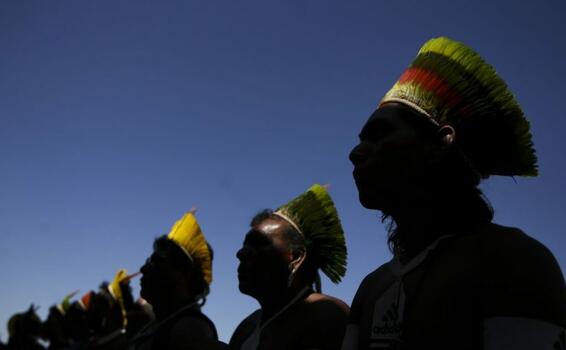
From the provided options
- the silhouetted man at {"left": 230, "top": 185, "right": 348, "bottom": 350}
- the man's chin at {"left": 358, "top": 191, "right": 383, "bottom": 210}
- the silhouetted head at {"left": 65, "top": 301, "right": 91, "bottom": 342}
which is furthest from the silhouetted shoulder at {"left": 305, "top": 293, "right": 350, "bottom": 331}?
the silhouetted head at {"left": 65, "top": 301, "right": 91, "bottom": 342}

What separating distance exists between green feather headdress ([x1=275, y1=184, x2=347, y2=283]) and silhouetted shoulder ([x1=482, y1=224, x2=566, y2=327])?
124 inches

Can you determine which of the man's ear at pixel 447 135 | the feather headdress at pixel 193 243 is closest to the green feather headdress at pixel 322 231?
the feather headdress at pixel 193 243

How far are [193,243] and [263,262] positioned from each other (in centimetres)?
200

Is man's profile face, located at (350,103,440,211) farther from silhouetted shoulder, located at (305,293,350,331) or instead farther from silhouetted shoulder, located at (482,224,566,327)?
silhouetted shoulder, located at (305,293,350,331)

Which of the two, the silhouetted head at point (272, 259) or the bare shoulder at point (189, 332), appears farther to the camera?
the bare shoulder at point (189, 332)

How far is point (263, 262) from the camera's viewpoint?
4.34 meters

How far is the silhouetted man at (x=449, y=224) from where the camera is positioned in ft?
5.00

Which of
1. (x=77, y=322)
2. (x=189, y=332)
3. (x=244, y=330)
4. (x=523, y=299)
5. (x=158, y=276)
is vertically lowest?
(x=244, y=330)

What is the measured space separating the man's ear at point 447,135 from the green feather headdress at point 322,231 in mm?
2727

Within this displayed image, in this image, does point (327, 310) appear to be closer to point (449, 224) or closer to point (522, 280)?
point (449, 224)

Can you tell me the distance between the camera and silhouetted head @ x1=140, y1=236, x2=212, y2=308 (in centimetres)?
536

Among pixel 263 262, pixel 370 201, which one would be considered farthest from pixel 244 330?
pixel 370 201

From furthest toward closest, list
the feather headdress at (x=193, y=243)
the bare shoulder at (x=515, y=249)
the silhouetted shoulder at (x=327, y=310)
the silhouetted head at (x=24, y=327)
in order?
the silhouetted head at (x=24, y=327), the feather headdress at (x=193, y=243), the silhouetted shoulder at (x=327, y=310), the bare shoulder at (x=515, y=249)

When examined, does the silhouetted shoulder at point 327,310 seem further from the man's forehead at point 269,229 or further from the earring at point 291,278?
the man's forehead at point 269,229
